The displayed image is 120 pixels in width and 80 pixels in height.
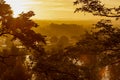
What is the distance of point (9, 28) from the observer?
1855 centimetres

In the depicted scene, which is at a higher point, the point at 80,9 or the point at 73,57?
the point at 80,9

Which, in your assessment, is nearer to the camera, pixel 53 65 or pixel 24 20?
pixel 53 65

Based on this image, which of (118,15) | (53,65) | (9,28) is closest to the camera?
(118,15)

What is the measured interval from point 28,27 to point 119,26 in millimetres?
5094

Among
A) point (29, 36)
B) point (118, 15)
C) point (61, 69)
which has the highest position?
point (118, 15)

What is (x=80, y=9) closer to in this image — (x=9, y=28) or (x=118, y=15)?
(x=118, y=15)

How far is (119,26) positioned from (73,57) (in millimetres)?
2651

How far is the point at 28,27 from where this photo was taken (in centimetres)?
1894

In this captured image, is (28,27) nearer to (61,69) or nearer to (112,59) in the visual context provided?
(61,69)

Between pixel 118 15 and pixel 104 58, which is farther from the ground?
pixel 118 15

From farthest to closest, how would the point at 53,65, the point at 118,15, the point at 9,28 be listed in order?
the point at 9,28 → the point at 53,65 → the point at 118,15

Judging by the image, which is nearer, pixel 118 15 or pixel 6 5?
pixel 118 15

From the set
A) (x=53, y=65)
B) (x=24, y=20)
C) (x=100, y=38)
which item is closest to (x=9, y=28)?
(x=24, y=20)

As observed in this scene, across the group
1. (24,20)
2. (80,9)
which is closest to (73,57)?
(80,9)
